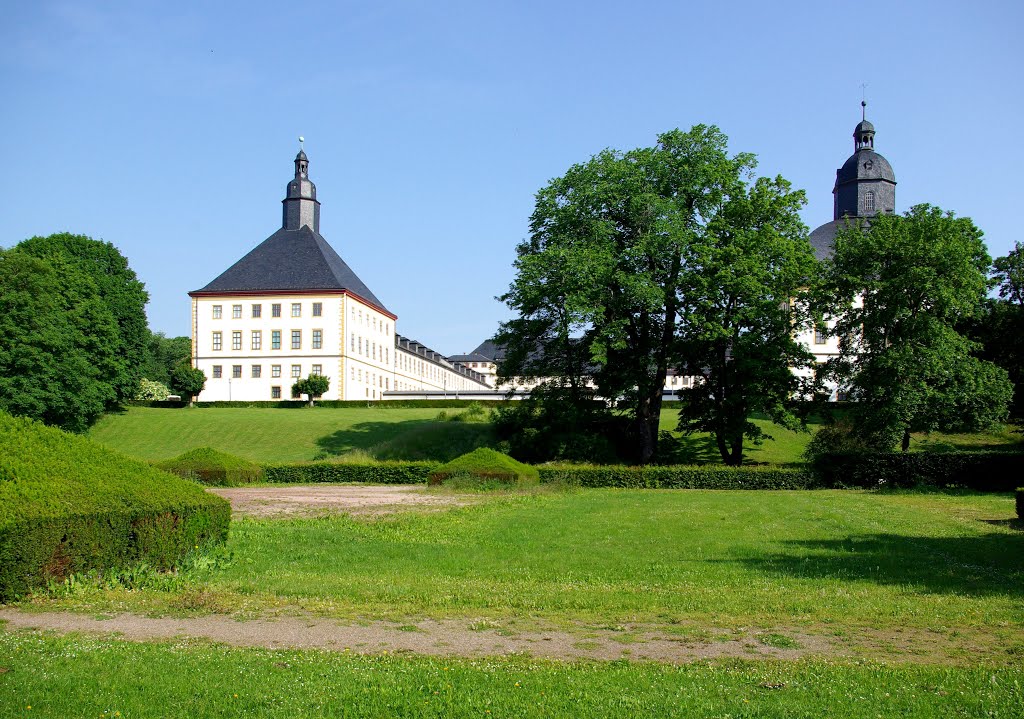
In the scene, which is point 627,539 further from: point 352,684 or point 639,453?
point 639,453

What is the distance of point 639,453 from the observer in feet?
136

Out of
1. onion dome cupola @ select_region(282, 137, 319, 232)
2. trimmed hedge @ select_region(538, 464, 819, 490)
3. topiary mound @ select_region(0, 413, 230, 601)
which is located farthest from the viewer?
onion dome cupola @ select_region(282, 137, 319, 232)

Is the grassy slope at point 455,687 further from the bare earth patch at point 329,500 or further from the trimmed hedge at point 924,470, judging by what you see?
the trimmed hedge at point 924,470

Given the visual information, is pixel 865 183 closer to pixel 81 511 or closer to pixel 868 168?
A: pixel 868 168

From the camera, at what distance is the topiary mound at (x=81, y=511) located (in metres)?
10.5

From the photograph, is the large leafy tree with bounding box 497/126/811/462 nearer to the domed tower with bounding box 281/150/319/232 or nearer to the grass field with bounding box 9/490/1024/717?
the grass field with bounding box 9/490/1024/717

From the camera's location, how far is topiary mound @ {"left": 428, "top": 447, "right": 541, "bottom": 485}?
109ft

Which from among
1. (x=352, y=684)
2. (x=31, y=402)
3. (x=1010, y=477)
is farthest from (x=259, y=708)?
(x=31, y=402)

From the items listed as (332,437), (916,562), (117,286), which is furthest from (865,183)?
(916,562)

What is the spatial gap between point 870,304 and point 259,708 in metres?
39.5

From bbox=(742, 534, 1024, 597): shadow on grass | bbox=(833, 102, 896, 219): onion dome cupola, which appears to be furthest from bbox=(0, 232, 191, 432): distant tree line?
bbox=(833, 102, 896, 219): onion dome cupola

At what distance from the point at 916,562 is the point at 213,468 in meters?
27.0

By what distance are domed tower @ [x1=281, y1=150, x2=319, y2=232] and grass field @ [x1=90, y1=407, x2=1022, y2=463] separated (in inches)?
1354

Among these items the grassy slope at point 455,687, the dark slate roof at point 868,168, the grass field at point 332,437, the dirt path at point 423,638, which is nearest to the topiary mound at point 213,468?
the grass field at point 332,437
